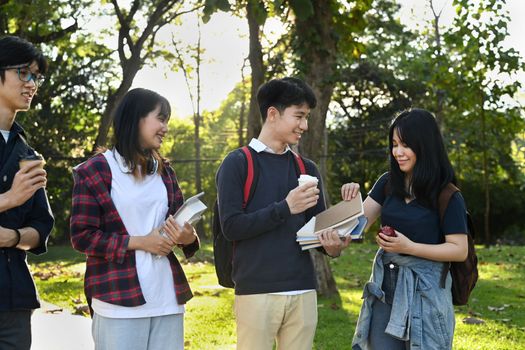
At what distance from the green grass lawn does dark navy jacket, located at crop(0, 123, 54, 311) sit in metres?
3.78

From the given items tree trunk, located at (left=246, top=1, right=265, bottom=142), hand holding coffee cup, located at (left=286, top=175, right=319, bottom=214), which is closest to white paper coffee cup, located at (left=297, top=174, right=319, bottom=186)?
hand holding coffee cup, located at (left=286, top=175, right=319, bottom=214)

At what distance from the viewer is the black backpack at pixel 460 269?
13.1 feet

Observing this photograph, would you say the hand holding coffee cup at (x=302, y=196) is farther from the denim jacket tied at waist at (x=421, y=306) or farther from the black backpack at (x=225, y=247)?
the denim jacket tied at waist at (x=421, y=306)

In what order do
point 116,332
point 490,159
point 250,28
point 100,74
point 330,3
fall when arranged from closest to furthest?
point 116,332, point 330,3, point 250,28, point 100,74, point 490,159

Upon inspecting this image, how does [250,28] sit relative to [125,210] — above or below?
above

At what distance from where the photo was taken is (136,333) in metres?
3.54

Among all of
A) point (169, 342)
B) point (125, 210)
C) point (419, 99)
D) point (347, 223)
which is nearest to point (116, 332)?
point (169, 342)

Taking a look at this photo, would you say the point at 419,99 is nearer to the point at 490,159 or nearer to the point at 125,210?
the point at 490,159

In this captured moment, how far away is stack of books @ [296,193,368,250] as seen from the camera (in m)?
3.92

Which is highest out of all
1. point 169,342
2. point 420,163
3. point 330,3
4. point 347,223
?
Answer: point 330,3

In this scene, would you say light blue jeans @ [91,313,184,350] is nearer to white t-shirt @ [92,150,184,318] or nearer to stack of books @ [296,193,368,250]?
white t-shirt @ [92,150,184,318]

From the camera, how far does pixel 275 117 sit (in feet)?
13.7

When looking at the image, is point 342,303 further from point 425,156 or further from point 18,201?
point 18,201

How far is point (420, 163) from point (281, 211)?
2.47 ft
